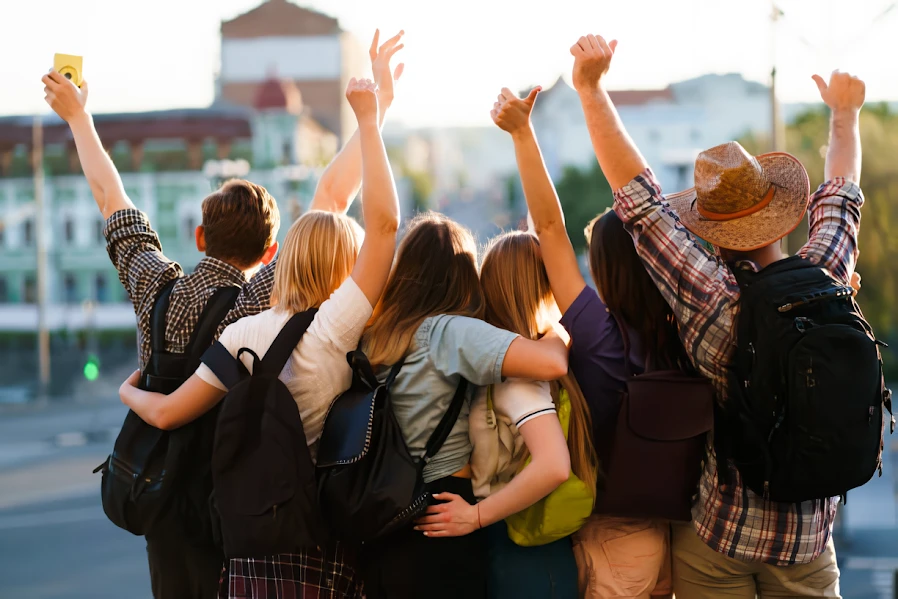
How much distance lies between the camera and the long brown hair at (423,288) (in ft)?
8.38

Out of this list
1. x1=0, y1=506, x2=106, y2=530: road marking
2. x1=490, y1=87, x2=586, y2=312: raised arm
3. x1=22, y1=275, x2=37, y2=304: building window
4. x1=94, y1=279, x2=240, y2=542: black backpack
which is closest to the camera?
x1=490, y1=87, x2=586, y2=312: raised arm

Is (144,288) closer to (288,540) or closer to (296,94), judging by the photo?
(288,540)

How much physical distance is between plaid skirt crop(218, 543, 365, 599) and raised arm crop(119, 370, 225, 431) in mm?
448

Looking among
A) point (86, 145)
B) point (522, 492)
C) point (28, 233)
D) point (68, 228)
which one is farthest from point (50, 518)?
point (28, 233)

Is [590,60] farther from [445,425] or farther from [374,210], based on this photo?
[445,425]

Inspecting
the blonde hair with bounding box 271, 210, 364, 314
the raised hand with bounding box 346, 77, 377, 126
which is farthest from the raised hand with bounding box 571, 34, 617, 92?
the blonde hair with bounding box 271, 210, 364, 314

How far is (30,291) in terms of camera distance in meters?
46.4

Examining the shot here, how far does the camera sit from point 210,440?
2.82m

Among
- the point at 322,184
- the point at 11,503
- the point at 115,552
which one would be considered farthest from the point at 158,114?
the point at 322,184

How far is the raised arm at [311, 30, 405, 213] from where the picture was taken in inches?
127

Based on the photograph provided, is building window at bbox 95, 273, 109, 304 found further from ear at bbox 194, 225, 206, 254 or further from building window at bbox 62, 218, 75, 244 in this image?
ear at bbox 194, 225, 206, 254

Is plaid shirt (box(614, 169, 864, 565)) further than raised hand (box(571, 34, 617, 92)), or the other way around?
raised hand (box(571, 34, 617, 92))

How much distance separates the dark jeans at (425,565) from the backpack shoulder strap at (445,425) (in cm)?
9

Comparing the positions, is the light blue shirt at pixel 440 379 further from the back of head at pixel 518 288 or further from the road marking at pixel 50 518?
the road marking at pixel 50 518
